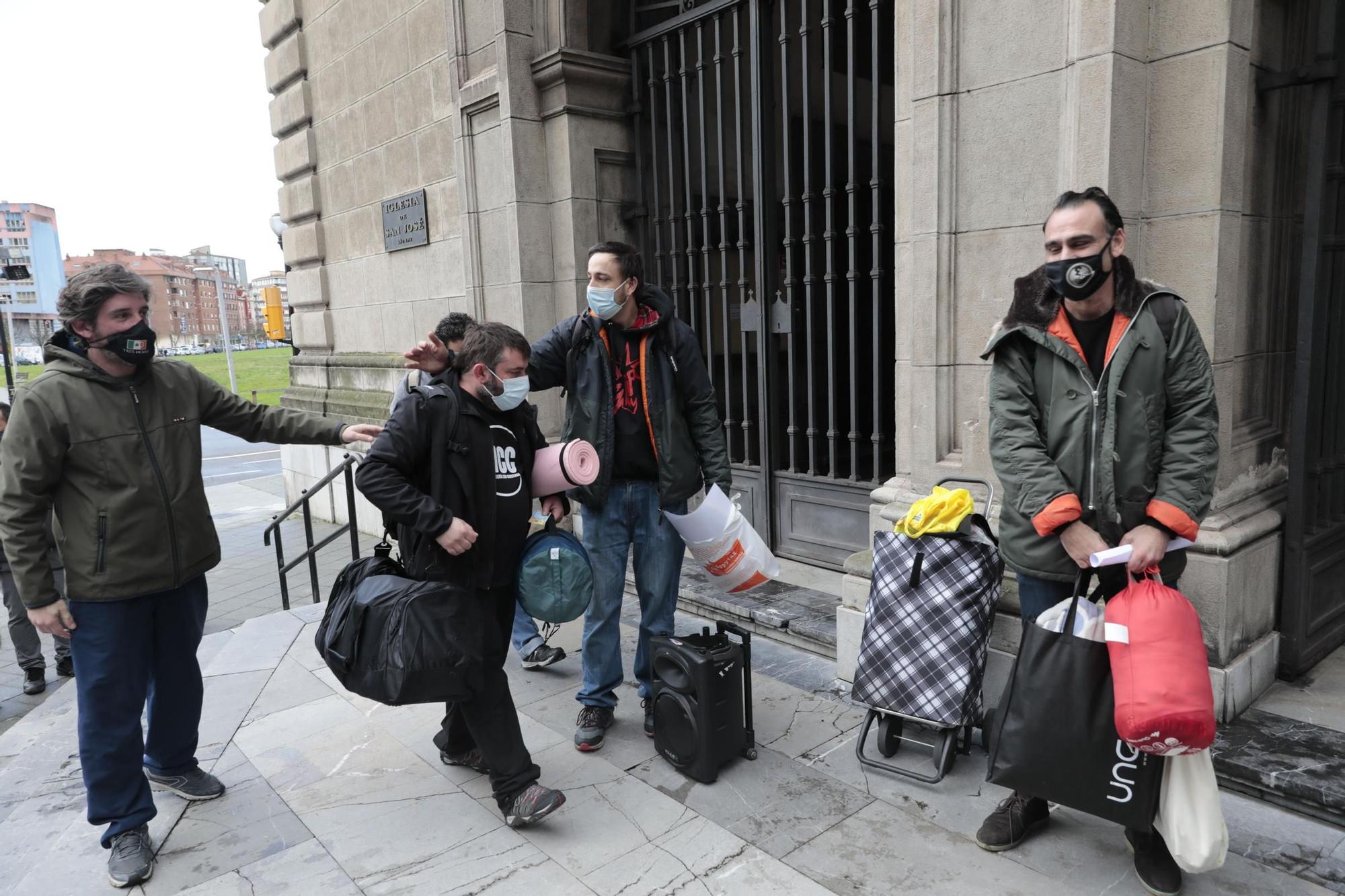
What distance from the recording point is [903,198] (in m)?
4.12

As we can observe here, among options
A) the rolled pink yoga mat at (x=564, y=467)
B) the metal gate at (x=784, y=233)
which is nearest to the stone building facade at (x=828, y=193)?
the metal gate at (x=784, y=233)

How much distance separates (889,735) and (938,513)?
36.4 inches

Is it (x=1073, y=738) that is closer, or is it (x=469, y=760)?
(x=1073, y=738)

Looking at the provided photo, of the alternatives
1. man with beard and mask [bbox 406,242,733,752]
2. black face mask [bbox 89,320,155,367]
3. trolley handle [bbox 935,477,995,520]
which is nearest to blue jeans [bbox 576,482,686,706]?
man with beard and mask [bbox 406,242,733,752]

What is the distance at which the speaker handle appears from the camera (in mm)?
3512

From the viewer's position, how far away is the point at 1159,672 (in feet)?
7.67

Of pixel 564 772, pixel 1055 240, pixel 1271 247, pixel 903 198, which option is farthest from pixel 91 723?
pixel 1271 247

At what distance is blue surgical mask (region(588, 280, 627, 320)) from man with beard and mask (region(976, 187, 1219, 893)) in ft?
5.09

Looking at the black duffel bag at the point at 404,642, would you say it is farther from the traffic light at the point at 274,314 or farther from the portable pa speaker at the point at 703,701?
the traffic light at the point at 274,314

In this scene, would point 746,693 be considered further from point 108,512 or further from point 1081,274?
point 108,512

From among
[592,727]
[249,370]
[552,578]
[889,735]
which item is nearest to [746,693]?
[889,735]

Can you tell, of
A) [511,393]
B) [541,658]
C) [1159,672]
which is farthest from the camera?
[541,658]

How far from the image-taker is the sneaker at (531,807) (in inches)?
122

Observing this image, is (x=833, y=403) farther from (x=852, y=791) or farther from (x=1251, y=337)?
(x=852, y=791)
